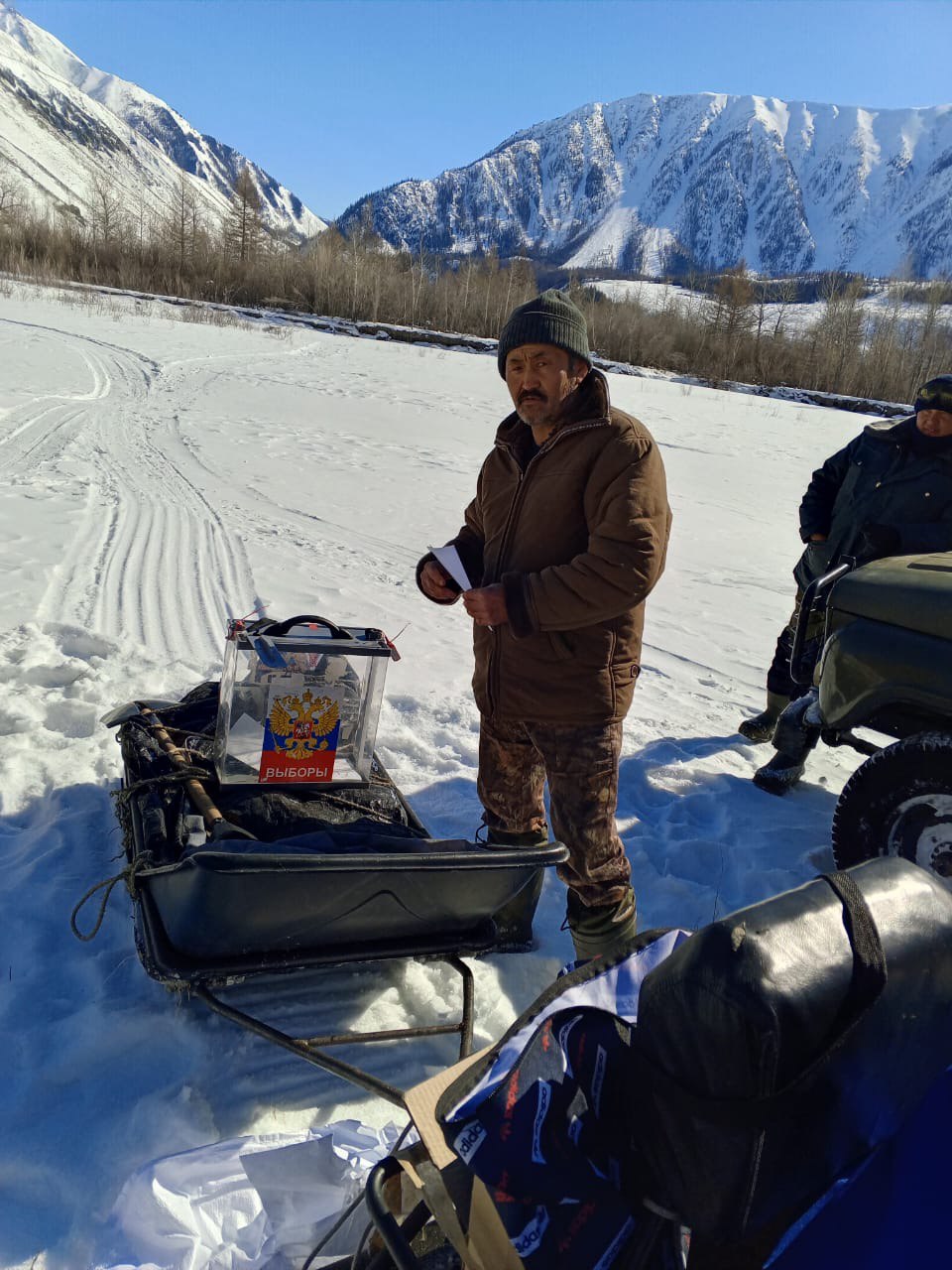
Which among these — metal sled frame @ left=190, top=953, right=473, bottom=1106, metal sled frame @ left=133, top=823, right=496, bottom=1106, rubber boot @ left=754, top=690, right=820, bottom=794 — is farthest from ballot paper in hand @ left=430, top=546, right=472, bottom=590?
rubber boot @ left=754, top=690, right=820, bottom=794

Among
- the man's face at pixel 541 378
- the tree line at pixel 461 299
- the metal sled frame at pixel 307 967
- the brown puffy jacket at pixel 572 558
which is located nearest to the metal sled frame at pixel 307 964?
the metal sled frame at pixel 307 967

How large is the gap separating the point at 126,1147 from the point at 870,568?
282 centimetres

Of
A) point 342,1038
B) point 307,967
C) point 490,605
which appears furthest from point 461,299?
point 342,1038

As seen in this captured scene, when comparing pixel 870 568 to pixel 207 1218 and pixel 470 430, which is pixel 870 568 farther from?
pixel 470 430

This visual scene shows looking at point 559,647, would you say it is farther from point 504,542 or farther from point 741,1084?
point 741,1084

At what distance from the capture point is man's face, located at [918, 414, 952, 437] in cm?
361

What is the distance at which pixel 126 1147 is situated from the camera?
1916 millimetres

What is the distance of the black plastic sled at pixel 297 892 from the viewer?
1.97 meters

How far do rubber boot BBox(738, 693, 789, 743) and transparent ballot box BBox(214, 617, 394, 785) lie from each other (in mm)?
2492

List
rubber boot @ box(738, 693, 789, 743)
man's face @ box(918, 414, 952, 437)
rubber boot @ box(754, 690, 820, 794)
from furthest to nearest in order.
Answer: rubber boot @ box(738, 693, 789, 743) → rubber boot @ box(754, 690, 820, 794) → man's face @ box(918, 414, 952, 437)

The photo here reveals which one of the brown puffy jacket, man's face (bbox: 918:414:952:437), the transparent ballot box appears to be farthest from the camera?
man's face (bbox: 918:414:952:437)

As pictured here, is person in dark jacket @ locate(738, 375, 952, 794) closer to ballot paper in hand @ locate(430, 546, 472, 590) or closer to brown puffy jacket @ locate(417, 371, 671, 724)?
brown puffy jacket @ locate(417, 371, 671, 724)

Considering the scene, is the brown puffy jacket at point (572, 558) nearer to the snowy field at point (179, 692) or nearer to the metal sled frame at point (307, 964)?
the metal sled frame at point (307, 964)

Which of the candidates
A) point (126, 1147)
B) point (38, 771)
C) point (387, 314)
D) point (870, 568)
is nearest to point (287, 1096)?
point (126, 1147)
